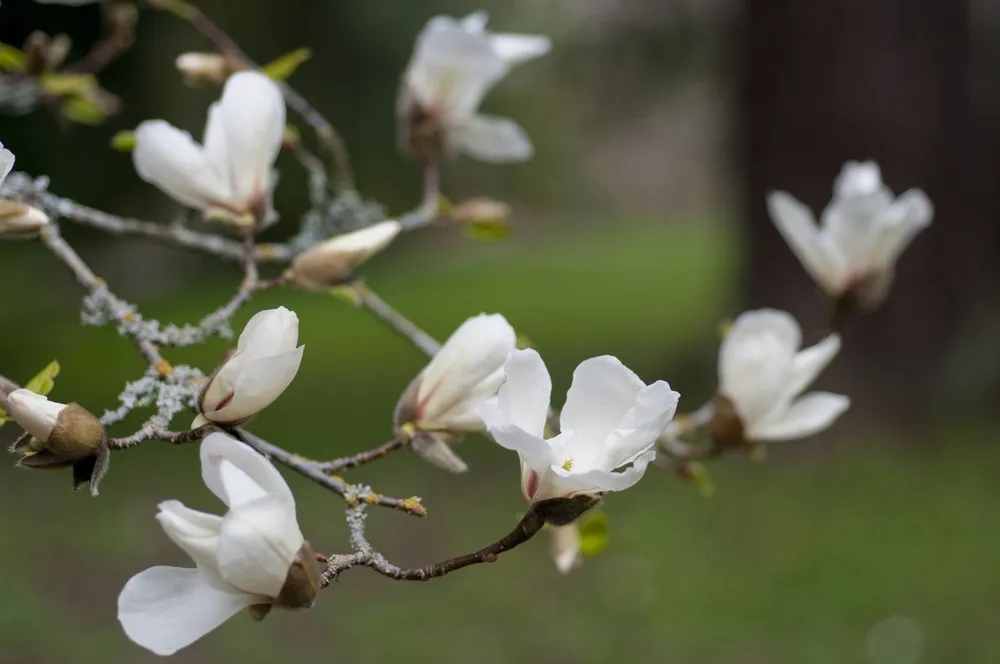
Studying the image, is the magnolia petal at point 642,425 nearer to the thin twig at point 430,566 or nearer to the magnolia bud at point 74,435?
the thin twig at point 430,566

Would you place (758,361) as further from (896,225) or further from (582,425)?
(582,425)

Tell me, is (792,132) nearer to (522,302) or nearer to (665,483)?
(665,483)

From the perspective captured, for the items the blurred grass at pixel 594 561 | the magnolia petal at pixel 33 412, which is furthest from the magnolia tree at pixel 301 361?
the blurred grass at pixel 594 561

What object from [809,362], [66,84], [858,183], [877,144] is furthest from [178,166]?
[877,144]

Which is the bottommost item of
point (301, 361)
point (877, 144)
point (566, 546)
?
point (877, 144)

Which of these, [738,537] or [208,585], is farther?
[738,537]

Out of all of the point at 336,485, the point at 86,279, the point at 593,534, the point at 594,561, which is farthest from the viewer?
the point at 594,561

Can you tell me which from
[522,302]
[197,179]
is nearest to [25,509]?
[197,179]
